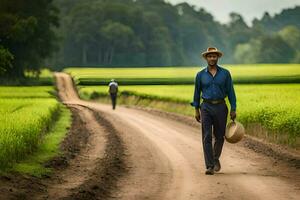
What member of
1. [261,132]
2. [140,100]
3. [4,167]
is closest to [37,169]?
[4,167]

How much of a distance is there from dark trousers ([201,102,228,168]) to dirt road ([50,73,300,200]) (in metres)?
0.48

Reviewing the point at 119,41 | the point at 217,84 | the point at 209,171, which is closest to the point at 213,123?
the point at 217,84

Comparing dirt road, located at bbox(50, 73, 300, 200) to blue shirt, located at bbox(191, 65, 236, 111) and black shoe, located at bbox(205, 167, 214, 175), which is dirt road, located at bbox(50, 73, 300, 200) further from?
blue shirt, located at bbox(191, 65, 236, 111)

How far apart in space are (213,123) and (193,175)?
1.48 m

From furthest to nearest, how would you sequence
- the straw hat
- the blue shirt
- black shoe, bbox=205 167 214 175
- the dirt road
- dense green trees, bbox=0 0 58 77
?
dense green trees, bbox=0 0 58 77 < the blue shirt < the straw hat < black shoe, bbox=205 167 214 175 < the dirt road

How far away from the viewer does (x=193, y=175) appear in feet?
40.1

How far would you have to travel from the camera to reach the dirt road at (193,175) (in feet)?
33.5

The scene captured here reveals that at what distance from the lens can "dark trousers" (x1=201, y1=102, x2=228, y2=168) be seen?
42.1 feet

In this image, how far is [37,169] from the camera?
1259 cm

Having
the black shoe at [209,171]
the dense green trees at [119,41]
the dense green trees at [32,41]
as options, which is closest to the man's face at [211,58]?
the black shoe at [209,171]

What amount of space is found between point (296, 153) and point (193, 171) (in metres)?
4.43

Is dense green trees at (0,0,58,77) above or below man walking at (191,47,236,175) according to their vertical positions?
above

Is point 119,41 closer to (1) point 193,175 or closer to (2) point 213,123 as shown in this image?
(2) point 213,123

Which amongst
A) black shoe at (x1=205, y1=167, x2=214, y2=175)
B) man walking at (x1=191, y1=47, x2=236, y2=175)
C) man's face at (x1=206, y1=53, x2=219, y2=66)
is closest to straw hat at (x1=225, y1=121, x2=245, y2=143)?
man walking at (x1=191, y1=47, x2=236, y2=175)
